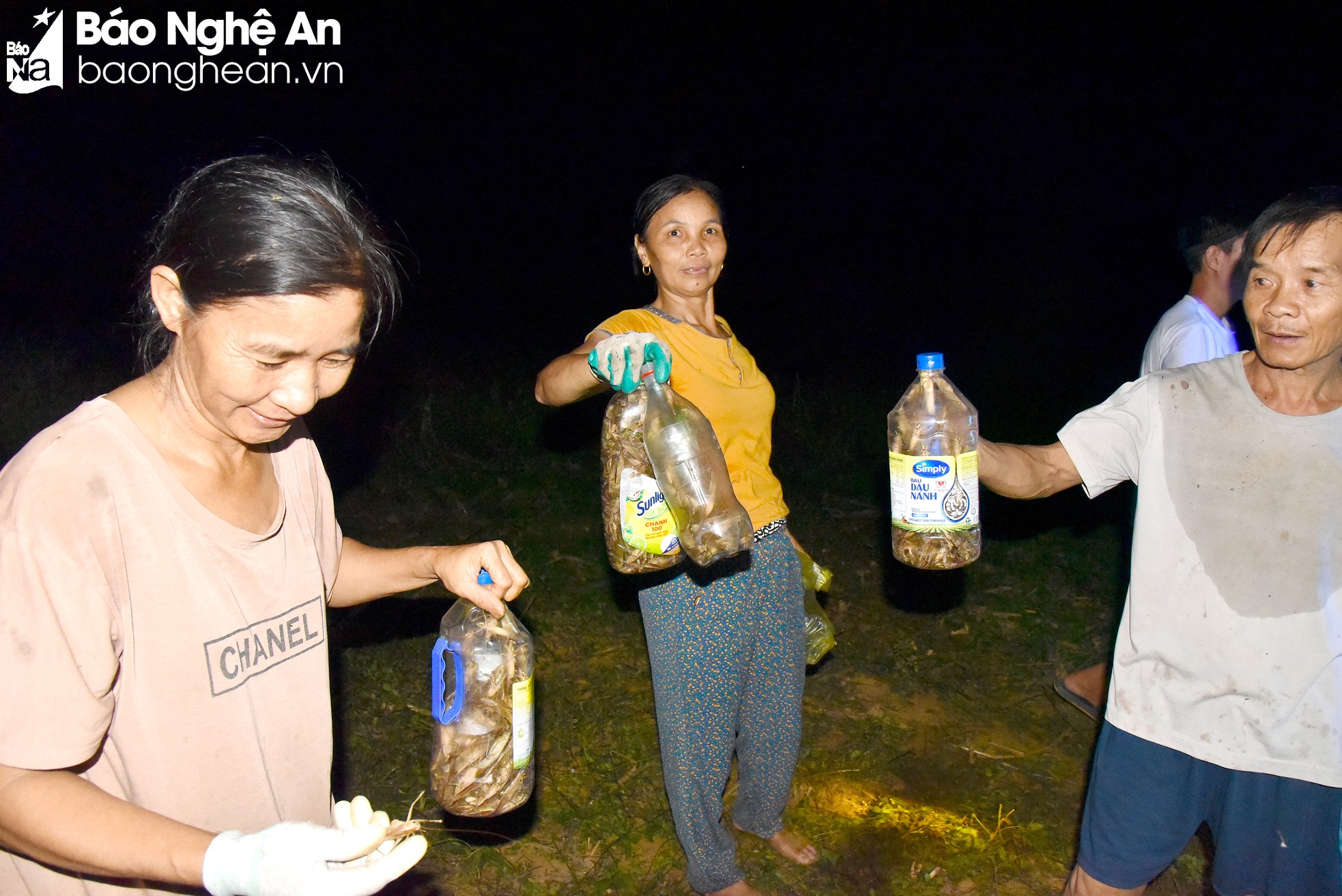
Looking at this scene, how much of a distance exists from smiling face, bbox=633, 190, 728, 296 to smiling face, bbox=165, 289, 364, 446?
1537 millimetres

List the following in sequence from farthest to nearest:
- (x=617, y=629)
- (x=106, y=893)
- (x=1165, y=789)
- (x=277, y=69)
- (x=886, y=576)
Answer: (x=277, y=69)
(x=886, y=576)
(x=617, y=629)
(x=1165, y=789)
(x=106, y=893)

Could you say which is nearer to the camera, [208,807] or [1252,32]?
[208,807]

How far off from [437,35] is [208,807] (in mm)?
11241

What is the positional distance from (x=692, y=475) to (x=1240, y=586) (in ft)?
4.86

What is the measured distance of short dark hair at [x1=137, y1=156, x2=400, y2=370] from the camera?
60.0 inches

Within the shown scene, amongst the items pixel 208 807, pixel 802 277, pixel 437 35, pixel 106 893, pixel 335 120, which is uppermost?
pixel 437 35

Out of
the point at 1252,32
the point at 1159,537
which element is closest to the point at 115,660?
the point at 1159,537

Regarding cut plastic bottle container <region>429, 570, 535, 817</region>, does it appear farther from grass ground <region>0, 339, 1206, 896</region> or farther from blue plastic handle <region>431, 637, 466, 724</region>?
grass ground <region>0, 339, 1206, 896</region>

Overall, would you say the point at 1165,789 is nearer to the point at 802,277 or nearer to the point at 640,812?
the point at 640,812

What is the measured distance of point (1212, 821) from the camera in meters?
2.49

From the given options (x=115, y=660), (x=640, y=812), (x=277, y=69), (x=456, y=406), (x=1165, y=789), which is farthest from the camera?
(x=277, y=69)

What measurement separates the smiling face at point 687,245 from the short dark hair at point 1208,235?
2538 millimetres

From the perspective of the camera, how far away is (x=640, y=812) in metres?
4.04

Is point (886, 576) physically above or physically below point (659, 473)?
below
